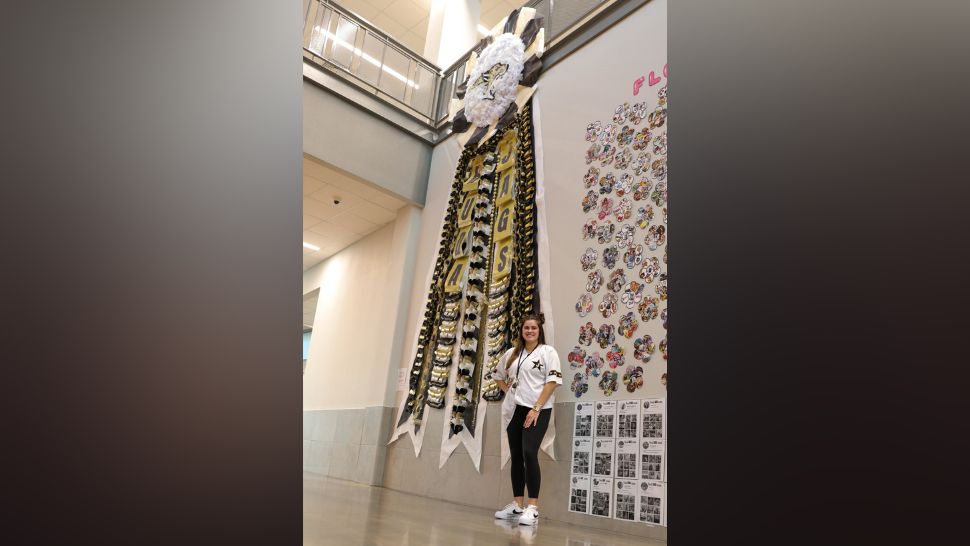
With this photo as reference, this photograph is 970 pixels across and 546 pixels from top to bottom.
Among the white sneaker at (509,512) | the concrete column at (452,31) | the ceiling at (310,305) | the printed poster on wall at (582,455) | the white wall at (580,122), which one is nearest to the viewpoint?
the white sneaker at (509,512)

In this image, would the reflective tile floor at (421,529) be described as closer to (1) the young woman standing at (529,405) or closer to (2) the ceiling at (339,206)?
(1) the young woman standing at (529,405)

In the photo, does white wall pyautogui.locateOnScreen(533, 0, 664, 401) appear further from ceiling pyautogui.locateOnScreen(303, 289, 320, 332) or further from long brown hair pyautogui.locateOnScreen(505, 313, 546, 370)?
ceiling pyautogui.locateOnScreen(303, 289, 320, 332)

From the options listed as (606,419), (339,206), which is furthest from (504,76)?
(606,419)

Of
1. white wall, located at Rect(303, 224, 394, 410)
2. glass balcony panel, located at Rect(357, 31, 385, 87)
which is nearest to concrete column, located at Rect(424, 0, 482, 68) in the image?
glass balcony panel, located at Rect(357, 31, 385, 87)

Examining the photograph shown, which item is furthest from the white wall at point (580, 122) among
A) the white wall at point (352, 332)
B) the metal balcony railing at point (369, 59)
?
the white wall at point (352, 332)

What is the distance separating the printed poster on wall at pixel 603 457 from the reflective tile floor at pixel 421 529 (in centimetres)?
36

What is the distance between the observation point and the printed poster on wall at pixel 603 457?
379 centimetres

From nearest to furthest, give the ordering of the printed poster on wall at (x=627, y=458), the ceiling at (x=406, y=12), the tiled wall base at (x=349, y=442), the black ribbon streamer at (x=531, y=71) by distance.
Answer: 1. the printed poster on wall at (x=627, y=458)
2. the black ribbon streamer at (x=531, y=71)
3. the tiled wall base at (x=349, y=442)
4. the ceiling at (x=406, y=12)

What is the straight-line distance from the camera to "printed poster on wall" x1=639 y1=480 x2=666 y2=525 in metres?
3.41
